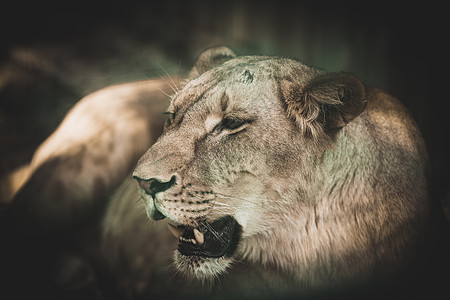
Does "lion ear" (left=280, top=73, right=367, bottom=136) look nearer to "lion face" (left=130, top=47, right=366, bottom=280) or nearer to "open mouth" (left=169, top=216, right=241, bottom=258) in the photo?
"lion face" (left=130, top=47, right=366, bottom=280)

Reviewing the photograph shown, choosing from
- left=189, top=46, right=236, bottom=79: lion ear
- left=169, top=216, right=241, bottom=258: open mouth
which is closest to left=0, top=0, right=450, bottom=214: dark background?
left=189, top=46, right=236, bottom=79: lion ear

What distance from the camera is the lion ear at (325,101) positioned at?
1004 millimetres

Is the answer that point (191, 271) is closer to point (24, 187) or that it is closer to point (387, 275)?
point (387, 275)

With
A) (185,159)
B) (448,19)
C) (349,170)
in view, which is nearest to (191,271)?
(185,159)

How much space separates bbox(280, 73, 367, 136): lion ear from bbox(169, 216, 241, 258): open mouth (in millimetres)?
352

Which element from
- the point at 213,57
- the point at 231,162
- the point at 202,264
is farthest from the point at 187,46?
the point at 202,264

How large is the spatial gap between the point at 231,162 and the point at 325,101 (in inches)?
12.0

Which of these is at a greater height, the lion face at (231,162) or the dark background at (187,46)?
the dark background at (187,46)

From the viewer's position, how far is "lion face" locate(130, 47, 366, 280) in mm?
1033

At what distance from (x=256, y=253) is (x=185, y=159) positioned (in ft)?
1.48

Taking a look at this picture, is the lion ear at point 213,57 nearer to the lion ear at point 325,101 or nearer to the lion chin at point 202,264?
the lion ear at point 325,101

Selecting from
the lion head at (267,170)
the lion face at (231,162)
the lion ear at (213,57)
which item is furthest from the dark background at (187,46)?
the lion face at (231,162)

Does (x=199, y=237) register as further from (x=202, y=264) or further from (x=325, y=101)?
(x=325, y=101)

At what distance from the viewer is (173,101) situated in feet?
3.98
